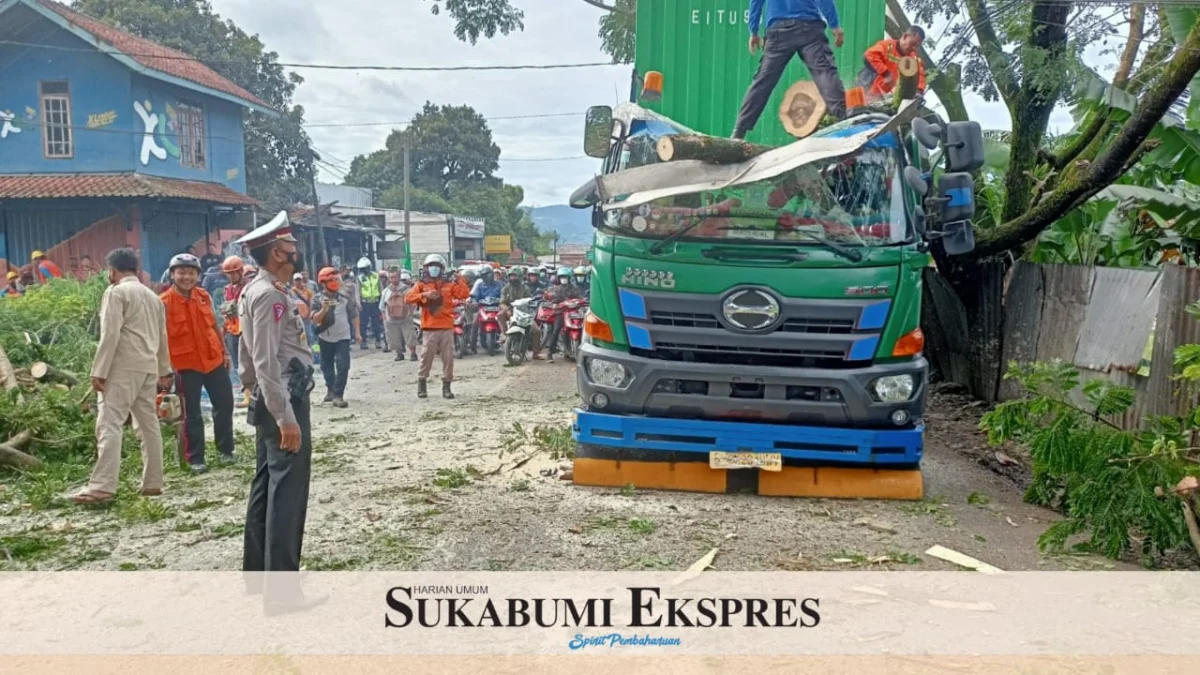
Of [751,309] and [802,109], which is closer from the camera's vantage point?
[751,309]

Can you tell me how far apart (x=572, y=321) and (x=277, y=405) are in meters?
11.4

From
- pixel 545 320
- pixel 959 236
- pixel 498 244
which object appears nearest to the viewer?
pixel 959 236

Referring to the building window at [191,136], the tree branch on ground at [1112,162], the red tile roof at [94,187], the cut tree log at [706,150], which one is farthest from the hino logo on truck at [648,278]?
the building window at [191,136]

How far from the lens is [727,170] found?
5434 mm

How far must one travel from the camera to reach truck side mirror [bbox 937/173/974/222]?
17.6ft

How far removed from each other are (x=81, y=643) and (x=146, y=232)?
59.6 feet

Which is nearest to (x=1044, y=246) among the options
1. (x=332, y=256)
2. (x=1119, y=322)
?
(x=1119, y=322)

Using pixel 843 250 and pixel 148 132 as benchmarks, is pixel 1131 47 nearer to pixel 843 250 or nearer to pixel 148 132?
pixel 843 250

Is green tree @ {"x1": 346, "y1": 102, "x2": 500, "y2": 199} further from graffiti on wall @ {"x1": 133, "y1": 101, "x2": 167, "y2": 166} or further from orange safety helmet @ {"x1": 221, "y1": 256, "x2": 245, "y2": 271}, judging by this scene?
orange safety helmet @ {"x1": 221, "y1": 256, "x2": 245, "y2": 271}

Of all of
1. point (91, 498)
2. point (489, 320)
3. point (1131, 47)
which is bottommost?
point (91, 498)

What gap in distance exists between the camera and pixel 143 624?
3.83 meters

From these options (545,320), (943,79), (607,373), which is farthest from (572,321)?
(607,373)

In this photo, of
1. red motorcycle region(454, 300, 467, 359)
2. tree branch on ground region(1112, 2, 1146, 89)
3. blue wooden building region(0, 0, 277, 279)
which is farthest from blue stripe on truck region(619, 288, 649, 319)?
blue wooden building region(0, 0, 277, 279)

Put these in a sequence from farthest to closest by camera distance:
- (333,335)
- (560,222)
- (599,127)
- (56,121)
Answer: (560,222) < (56,121) < (333,335) < (599,127)
